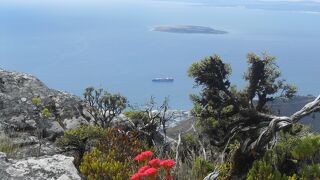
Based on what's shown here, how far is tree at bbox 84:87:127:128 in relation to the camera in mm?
12137

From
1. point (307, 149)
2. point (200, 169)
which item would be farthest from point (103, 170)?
point (307, 149)

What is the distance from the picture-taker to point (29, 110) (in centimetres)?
1122

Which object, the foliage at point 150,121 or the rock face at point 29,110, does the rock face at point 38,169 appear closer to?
the rock face at point 29,110

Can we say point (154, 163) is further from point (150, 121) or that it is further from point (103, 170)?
point (150, 121)

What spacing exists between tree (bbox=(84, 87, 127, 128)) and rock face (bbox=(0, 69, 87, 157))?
0.26m

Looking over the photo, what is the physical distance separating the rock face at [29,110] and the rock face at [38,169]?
2.45 metres

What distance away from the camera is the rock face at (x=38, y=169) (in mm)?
5899

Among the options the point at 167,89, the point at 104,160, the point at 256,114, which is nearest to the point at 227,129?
the point at 256,114

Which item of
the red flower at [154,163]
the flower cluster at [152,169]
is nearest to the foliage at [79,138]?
the flower cluster at [152,169]

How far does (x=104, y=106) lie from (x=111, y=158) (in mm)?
5308

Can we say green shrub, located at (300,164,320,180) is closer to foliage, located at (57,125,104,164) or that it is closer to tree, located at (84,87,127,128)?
foliage, located at (57,125,104,164)

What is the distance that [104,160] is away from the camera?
720 cm

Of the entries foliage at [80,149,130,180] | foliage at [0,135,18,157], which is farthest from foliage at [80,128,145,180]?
foliage at [0,135,18,157]

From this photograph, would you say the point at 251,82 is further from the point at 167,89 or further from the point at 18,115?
the point at 167,89
